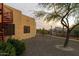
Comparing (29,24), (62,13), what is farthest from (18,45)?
(62,13)

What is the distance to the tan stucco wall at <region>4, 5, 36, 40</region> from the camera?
243 inches

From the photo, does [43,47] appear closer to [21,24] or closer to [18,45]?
[18,45]

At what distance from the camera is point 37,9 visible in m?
6.43

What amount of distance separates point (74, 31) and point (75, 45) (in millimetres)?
621

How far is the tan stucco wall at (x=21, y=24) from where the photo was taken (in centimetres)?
617

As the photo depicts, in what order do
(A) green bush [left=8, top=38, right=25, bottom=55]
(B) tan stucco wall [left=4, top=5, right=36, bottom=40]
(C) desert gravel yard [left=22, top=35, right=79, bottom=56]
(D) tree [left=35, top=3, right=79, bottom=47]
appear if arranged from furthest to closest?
(D) tree [left=35, top=3, right=79, bottom=47]
(B) tan stucco wall [left=4, top=5, right=36, bottom=40]
(C) desert gravel yard [left=22, top=35, right=79, bottom=56]
(A) green bush [left=8, top=38, right=25, bottom=55]

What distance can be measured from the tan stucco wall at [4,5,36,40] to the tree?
54 centimetres

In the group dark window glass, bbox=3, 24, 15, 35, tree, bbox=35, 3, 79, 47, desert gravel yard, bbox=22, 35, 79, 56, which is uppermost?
tree, bbox=35, 3, 79, 47

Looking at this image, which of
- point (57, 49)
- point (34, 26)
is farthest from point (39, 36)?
point (57, 49)

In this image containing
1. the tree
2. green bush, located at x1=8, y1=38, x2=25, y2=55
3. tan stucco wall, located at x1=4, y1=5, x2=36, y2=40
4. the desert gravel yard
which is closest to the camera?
green bush, located at x1=8, y1=38, x2=25, y2=55

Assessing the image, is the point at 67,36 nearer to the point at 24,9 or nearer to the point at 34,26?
the point at 34,26

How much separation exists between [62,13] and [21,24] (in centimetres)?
209

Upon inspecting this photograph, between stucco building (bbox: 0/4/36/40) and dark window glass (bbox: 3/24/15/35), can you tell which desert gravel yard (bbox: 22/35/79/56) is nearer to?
stucco building (bbox: 0/4/36/40)

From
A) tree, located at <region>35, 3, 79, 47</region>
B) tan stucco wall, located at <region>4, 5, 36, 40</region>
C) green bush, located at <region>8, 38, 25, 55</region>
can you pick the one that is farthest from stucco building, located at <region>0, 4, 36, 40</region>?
tree, located at <region>35, 3, 79, 47</region>
